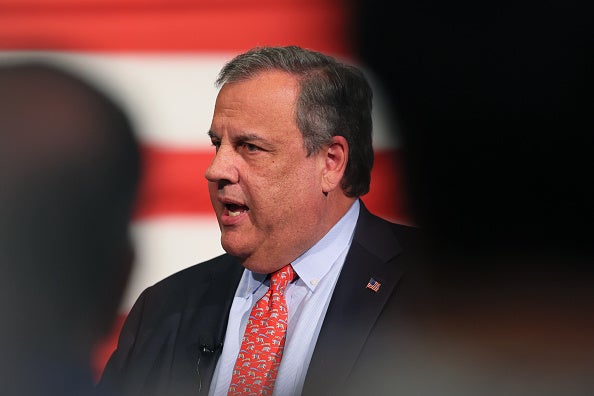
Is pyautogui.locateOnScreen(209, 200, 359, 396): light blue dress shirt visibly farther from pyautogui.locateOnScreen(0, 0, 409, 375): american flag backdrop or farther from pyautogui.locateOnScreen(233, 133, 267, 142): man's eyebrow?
pyautogui.locateOnScreen(0, 0, 409, 375): american flag backdrop

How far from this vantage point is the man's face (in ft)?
6.04

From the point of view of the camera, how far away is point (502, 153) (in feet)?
7.09

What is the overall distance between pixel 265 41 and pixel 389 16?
1.05 ft

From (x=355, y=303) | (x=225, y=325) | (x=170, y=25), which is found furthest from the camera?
(x=170, y=25)

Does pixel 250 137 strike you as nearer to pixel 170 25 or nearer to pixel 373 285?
pixel 373 285

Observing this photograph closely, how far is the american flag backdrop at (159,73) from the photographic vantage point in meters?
2.35

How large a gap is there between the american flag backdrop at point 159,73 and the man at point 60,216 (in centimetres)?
4

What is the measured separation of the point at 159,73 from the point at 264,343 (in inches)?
33.7

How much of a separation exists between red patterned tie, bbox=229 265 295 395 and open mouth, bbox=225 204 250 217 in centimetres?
16

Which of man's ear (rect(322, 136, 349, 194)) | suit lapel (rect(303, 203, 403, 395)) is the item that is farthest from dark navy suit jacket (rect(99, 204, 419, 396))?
Answer: man's ear (rect(322, 136, 349, 194))

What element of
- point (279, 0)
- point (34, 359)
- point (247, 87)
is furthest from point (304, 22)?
point (34, 359)

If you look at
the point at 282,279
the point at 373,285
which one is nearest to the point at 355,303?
the point at 373,285

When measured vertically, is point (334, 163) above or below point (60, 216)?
above

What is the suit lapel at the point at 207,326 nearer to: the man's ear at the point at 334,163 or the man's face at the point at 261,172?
the man's face at the point at 261,172
